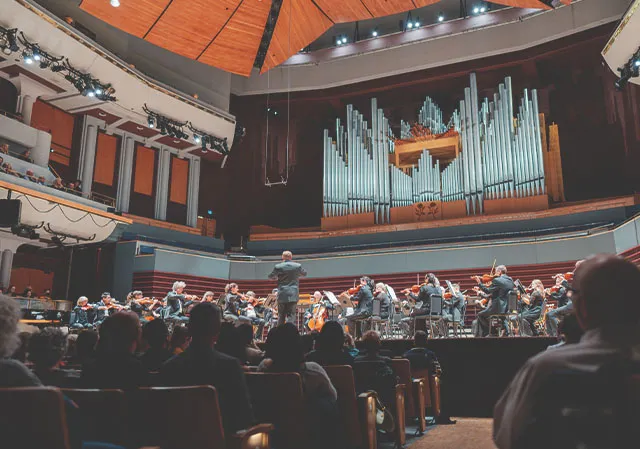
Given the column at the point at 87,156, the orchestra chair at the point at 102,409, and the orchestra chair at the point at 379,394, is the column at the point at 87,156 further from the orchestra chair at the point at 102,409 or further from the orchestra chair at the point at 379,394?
the orchestra chair at the point at 102,409

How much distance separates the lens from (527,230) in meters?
12.4

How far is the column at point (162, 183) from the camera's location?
16.3 metres

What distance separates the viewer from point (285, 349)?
9.64ft

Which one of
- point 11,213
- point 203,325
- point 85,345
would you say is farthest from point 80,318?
point 203,325

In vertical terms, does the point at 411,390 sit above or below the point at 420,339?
below

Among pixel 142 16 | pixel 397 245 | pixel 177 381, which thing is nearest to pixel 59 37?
pixel 142 16

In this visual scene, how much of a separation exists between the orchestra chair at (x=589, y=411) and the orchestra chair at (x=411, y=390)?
136 inches

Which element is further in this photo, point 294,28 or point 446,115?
point 446,115

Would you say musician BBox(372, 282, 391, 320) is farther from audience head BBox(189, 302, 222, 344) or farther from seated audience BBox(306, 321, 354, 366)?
audience head BBox(189, 302, 222, 344)

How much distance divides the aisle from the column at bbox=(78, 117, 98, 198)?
12175mm

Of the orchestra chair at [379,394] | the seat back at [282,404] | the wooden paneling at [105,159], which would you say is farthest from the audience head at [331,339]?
the wooden paneling at [105,159]

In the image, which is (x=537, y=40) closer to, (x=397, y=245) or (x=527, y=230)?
(x=527, y=230)

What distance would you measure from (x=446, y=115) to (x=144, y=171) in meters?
9.37

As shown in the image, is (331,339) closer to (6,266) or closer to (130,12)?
(130,12)
